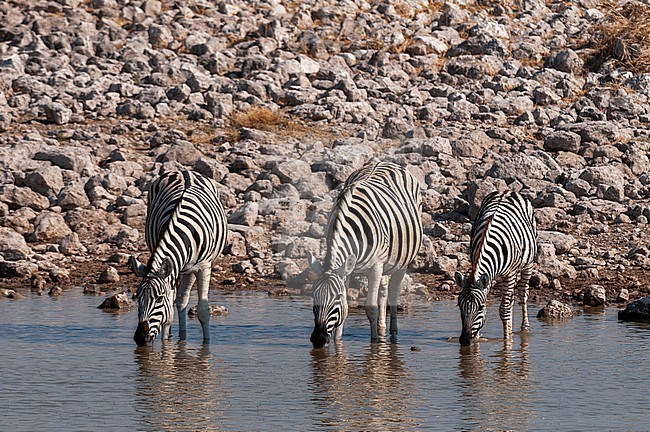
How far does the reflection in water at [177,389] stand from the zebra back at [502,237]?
2433 millimetres

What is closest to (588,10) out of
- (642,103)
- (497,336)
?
(642,103)

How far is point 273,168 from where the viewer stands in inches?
658

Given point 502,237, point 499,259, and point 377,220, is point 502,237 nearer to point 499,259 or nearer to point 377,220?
point 499,259

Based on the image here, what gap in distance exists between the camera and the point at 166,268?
9.69 metres

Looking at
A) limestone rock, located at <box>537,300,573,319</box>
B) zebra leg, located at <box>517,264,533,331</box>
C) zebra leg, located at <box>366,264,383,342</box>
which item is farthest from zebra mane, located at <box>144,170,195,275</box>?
limestone rock, located at <box>537,300,573,319</box>

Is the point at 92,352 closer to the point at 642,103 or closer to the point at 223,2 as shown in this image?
the point at 642,103

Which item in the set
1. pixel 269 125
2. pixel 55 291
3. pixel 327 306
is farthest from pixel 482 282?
pixel 269 125

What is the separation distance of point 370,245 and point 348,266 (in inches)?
16.3

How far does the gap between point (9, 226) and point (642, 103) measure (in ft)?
35.5

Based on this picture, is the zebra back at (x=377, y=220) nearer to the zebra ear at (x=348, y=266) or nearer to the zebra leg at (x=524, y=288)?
the zebra ear at (x=348, y=266)

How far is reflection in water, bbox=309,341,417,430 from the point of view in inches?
292

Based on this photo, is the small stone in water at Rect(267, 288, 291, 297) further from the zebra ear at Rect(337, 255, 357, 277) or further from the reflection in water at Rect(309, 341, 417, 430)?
the zebra ear at Rect(337, 255, 357, 277)

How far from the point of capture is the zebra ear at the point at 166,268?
9.66m

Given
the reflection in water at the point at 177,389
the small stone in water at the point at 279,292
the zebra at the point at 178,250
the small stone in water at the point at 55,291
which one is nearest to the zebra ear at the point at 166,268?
the zebra at the point at 178,250
